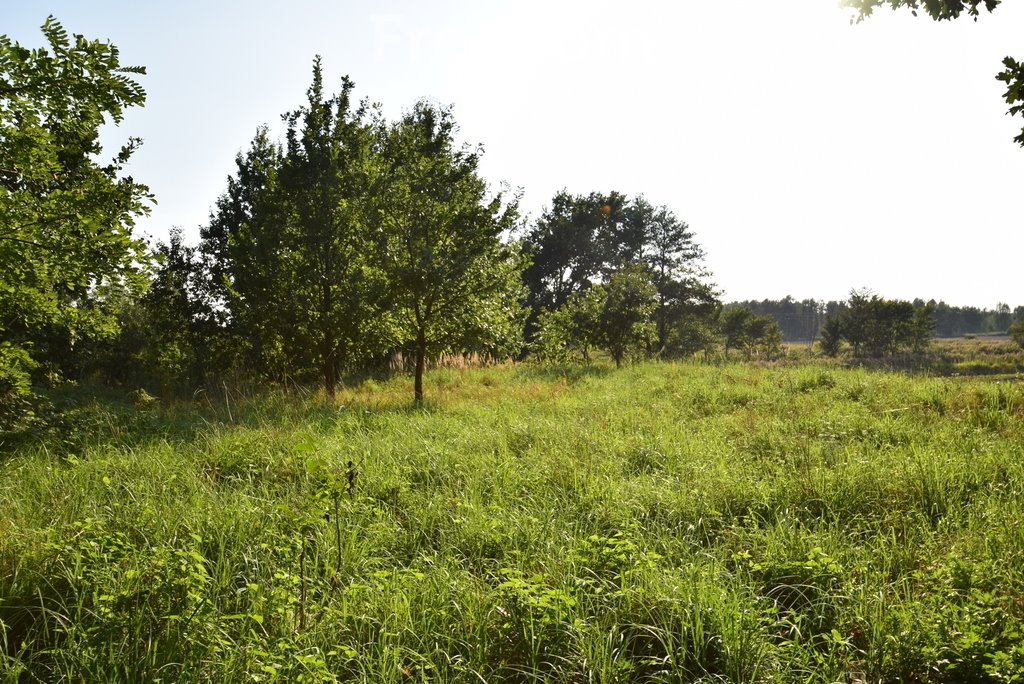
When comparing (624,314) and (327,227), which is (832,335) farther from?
(327,227)

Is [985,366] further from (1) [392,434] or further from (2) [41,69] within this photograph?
(2) [41,69]

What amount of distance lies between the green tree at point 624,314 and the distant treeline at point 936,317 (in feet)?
290

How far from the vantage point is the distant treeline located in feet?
372

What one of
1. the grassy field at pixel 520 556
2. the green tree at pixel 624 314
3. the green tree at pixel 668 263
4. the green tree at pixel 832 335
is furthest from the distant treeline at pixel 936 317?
the grassy field at pixel 520 556

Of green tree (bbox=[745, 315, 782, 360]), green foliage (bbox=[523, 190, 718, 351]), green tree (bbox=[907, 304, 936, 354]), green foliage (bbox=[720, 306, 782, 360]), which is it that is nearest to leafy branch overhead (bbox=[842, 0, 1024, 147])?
green foliage (bbox=[523, 190, 718, 351])

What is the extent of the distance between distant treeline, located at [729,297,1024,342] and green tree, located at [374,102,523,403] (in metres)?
97.7

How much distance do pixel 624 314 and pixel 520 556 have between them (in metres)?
15.6

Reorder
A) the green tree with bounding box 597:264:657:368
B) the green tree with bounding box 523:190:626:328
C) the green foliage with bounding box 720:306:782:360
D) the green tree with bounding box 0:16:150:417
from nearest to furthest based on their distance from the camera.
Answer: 1. the green tree with bounding box 0:16:150:417
2. the green tree with bounding box 597:264:657:368
3. the green tree with bounding box 523:190:626:328
4. the green foliage with bounding box 720:306:782:360

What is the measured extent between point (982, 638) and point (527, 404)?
670 cm

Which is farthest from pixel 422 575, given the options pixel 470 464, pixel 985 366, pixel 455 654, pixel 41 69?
pixel 985 366

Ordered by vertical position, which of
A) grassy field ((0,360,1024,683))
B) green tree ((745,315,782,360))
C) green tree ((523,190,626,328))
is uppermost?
green tree ((523,190,626,328))

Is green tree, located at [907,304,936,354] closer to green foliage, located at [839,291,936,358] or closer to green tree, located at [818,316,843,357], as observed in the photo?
green foliage, located at [839,291,936,358]

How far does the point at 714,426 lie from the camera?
6906 mm

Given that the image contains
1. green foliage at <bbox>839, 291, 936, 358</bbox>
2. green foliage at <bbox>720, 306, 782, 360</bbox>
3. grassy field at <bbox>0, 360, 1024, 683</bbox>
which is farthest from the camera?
green foliage at <bbox>720, 306, 782, 360</bbox>
